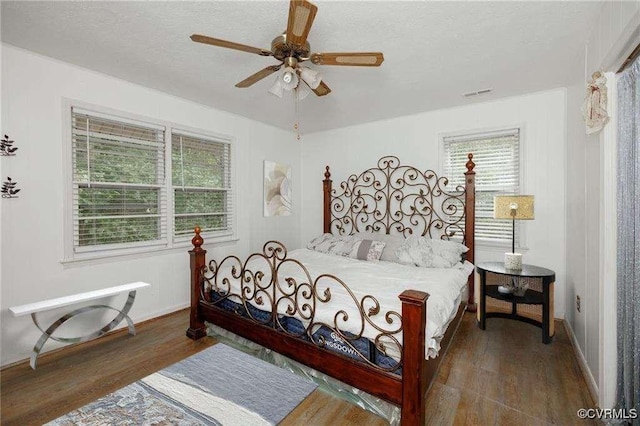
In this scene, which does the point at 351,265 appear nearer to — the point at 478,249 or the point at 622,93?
the point at 478,249

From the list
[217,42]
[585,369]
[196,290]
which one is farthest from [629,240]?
[196,290]

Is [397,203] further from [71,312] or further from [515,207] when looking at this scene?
[71,312]

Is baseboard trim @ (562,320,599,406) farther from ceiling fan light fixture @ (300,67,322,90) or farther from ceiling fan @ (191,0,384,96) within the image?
ceiling fan light fixture @ (300,67,322,90)

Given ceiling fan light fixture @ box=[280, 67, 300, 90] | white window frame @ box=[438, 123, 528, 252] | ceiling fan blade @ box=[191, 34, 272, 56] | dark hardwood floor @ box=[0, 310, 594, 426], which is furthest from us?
white window frame @ box=[438, 123, 528, 252]

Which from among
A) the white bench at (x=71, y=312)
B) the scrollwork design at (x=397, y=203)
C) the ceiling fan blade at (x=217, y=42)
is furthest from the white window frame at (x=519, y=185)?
the white bench at (x=71, y=312)

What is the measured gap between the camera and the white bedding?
1772mm

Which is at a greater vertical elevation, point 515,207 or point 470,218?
point 515,207

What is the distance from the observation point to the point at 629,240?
1.47 metres

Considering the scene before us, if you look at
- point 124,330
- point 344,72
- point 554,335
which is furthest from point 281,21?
point 554,335

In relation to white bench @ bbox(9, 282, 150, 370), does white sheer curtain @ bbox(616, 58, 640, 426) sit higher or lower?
higher

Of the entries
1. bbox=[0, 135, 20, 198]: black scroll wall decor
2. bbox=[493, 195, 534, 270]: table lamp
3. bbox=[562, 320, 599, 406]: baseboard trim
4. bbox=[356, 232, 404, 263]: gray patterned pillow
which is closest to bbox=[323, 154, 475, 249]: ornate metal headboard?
bbox=[356, 232, 404, 263]: gray patterned pillow

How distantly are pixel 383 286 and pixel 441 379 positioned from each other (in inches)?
30.4

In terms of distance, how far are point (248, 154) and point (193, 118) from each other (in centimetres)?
90

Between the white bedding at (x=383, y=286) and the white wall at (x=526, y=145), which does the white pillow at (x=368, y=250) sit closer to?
the white bedding at (x=383, y=286)
